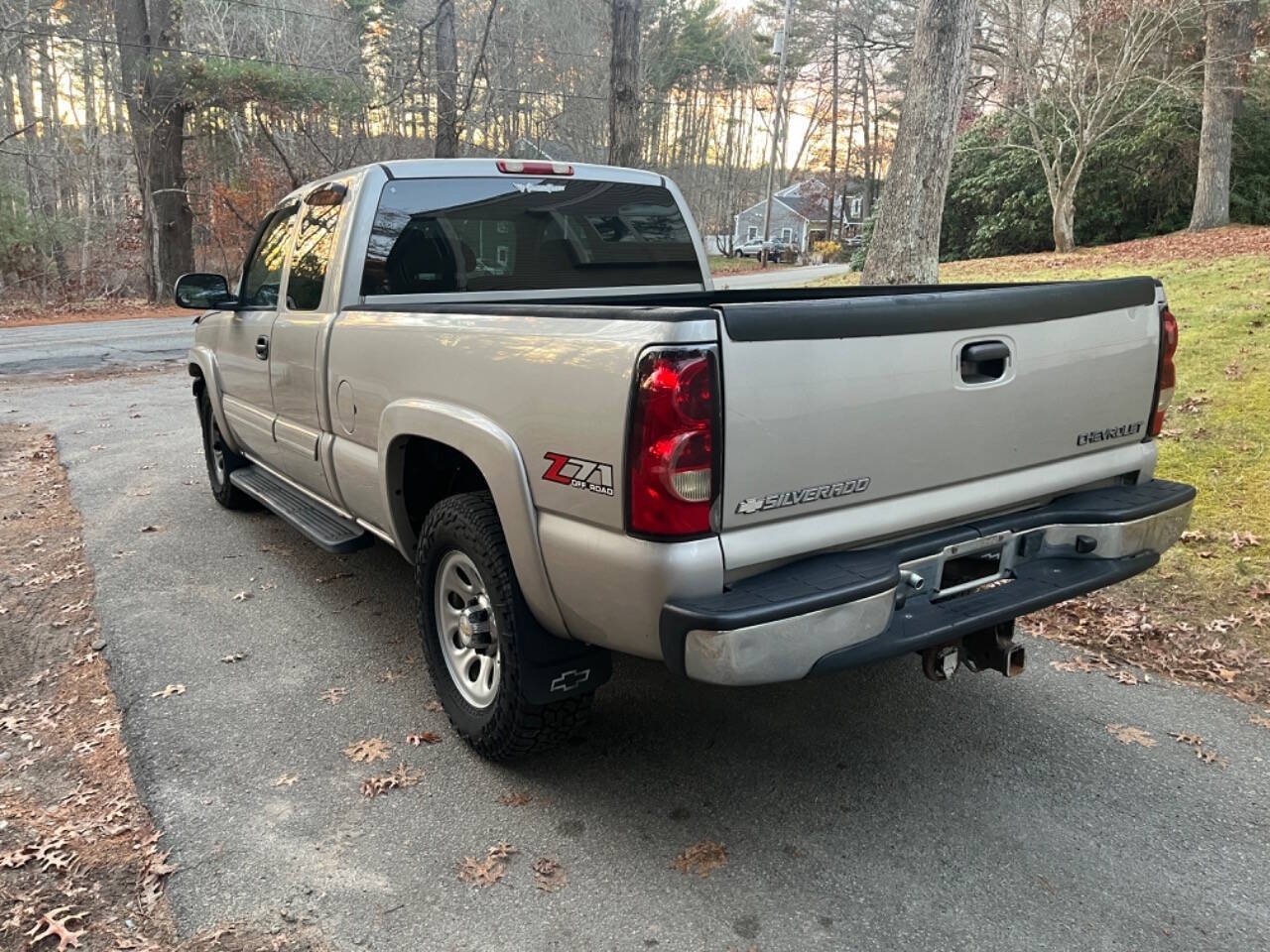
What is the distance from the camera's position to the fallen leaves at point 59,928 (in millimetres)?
2383

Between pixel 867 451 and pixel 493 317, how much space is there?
1217 millimetres

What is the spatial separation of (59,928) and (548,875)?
128 cm

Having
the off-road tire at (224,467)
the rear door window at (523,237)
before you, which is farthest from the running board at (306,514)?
the rear door window at (523,237)

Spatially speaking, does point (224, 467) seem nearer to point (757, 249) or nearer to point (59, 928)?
point (59, 928)

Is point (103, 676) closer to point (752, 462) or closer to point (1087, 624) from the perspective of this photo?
point (752, 462)

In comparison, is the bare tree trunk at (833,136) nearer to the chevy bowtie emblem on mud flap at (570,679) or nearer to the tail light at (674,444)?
the chevy bowtie emblem on mud flap at (570,679)

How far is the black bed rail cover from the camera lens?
2.34 m

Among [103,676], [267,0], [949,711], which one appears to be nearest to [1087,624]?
[949,711]

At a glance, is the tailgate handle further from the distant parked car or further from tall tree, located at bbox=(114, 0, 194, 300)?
the distant parked car

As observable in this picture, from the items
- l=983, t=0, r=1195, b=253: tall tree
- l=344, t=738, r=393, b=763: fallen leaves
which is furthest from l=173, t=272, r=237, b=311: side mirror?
l=983, t=0, r=1195, b=253: tall tree

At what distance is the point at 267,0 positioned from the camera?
31609 millimetres

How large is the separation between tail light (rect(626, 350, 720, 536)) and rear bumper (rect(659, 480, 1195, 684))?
0.23 meters

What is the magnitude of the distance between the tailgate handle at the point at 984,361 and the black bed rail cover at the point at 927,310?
0.06 m

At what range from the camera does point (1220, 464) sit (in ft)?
18.6
